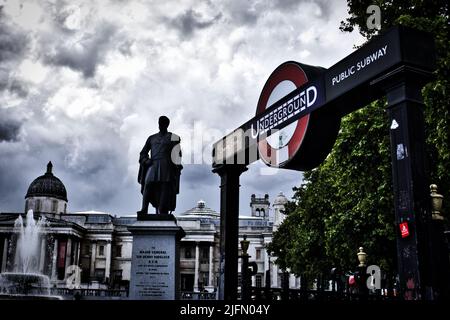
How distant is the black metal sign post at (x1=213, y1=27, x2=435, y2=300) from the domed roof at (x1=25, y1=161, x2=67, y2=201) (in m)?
95.4

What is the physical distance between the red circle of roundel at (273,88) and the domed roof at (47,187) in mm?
94228

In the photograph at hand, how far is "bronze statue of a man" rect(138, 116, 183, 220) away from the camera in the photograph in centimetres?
1229

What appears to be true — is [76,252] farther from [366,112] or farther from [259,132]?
Result: [259,132]

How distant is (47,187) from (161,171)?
89.3 meters

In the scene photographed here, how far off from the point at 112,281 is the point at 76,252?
8.84 metres

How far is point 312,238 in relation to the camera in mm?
35344

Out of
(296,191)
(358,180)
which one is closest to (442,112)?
(358,180)

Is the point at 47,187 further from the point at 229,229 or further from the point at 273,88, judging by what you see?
the point at 273,88

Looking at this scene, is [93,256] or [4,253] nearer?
[4,253]

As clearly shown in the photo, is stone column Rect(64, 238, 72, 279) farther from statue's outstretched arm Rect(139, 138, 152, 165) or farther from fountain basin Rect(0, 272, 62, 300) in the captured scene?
statue's outstretched arm Rect(139, 138, 152, 165)

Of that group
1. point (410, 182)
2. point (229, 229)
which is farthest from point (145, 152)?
point (410, 182)

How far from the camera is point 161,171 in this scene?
1233cm

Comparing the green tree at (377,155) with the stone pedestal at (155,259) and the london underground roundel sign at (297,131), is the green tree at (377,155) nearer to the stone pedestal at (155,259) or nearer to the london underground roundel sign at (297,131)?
the london underground roundel sign at (297,131)

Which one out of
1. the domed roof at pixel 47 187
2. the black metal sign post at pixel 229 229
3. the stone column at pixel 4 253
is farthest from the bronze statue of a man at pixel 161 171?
the domed roof at pixel 47 187
